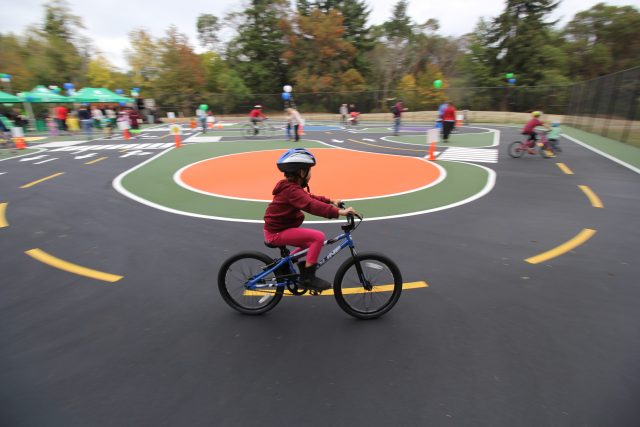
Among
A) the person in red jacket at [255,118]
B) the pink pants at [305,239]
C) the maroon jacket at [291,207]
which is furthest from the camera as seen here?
the person in red jacket at [255,118]

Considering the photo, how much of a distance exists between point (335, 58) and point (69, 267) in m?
45.6

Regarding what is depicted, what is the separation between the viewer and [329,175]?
11305 mm

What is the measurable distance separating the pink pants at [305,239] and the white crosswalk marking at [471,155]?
11.2 m

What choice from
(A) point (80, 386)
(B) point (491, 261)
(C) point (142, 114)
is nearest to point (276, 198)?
(A) point (80, 386)

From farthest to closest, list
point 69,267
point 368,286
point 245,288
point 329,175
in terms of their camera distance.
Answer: point 329,175 < point 69,267 < point 245,288 < point 368,286

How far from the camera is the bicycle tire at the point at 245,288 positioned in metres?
4.11

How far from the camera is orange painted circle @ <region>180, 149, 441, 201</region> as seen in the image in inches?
375

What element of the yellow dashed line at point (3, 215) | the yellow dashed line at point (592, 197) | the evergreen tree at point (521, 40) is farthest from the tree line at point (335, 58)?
the yellow dashed line at point (3, 215)

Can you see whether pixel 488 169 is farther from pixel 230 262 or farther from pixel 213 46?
pixel 213 46

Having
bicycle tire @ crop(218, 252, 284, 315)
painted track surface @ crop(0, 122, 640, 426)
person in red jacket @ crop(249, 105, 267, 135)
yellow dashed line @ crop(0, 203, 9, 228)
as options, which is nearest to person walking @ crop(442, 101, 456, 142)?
person in red jacket @ crop(249, 105, 267, 135)

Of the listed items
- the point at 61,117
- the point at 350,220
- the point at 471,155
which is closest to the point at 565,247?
the point at 350,220

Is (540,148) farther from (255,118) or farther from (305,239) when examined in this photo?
(255,118)

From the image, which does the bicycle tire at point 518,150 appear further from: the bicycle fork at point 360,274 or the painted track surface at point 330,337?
the bicycle fork at point 360,274

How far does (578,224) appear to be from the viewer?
22.3ft
